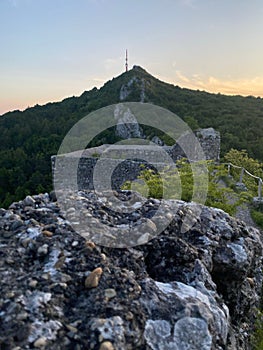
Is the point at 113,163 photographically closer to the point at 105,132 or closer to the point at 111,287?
the point at 111,287

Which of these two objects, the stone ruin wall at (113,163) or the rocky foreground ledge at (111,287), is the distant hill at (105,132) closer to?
the stone ruin wall at (113,163)

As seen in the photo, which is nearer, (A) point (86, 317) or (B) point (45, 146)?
(A) point (86, 317)

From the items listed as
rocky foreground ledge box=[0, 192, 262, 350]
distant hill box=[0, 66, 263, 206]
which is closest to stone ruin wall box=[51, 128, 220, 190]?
distant hill box=[0, 66, 263, 206]

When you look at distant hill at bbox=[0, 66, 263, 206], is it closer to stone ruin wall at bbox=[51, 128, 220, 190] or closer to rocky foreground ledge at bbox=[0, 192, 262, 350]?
stone ruin wall at bbox=[51, 128, 220, 190]

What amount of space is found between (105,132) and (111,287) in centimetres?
2179

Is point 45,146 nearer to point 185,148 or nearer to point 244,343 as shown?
point 185,148

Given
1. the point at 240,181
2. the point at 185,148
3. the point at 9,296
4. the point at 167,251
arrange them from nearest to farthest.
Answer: the point at 9,296 → the point at 167,251 → the point at 240,181 → the point at 185,148

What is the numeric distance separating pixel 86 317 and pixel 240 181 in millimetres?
11221

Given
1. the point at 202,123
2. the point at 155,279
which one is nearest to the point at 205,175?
the point at 155,279

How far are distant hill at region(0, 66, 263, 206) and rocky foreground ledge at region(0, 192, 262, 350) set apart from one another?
1591 cm

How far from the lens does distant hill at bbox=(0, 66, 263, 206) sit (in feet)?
66.9

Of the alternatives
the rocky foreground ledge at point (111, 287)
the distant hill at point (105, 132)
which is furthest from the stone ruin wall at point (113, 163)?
the rocky foreground ledge at point (111, 287)

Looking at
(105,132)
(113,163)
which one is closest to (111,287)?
(113,163)

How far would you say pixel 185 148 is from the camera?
13.2 metres
